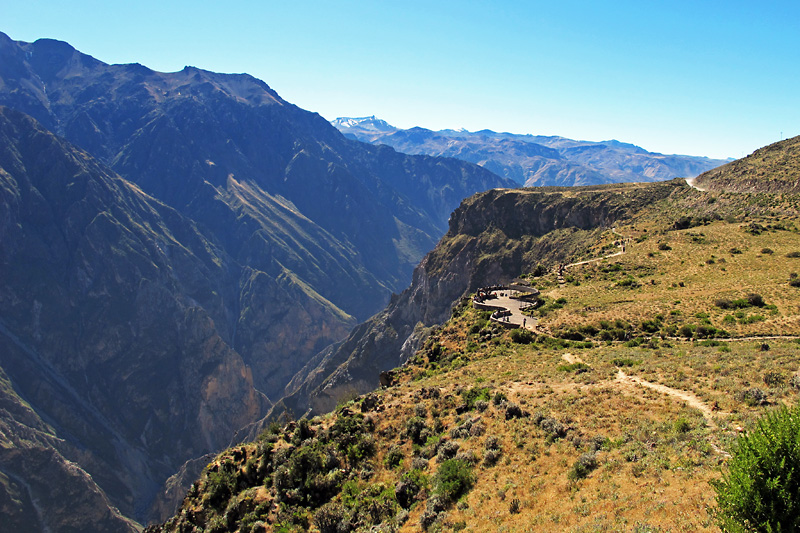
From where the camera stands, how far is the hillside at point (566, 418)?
18516 mm

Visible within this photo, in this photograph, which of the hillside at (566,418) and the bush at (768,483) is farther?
the hillside at (566,418)

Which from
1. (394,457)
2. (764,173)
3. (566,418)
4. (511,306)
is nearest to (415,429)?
(394,457)

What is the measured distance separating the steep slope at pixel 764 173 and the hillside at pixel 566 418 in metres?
22.1

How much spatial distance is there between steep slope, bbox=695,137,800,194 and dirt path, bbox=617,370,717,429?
70.7 meters

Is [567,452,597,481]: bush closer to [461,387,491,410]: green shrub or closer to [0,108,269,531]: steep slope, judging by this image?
[461,387,491,410]: green shrub

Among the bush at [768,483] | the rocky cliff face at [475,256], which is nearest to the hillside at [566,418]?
the bush at [768,483]

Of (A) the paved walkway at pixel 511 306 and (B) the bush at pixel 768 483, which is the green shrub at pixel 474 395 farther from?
(A) the paved walkway at pixel 511 306

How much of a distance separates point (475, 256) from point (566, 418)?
111468 mm

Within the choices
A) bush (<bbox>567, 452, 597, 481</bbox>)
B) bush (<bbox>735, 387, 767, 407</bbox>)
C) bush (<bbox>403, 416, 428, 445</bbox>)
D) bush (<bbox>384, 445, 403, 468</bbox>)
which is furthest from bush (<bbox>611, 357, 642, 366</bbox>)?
bush (<bbox>384, 445, 403, 468</bbox>)

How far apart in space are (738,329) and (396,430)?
2989 centimetres

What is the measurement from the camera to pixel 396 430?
31047mm

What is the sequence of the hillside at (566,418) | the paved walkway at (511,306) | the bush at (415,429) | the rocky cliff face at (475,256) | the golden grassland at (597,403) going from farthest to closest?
1. the rocky cliff face at (475,256)
2. the paved walkway at (511,306)
3. the bush at (415,429)
4. the hillside at (566,418)
5. the golden grassland at (597,403)

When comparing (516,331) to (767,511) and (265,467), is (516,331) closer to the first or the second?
(265,467)

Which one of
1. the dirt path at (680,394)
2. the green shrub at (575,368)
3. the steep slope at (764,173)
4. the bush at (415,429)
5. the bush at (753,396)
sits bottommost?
the bush at (415,429)
